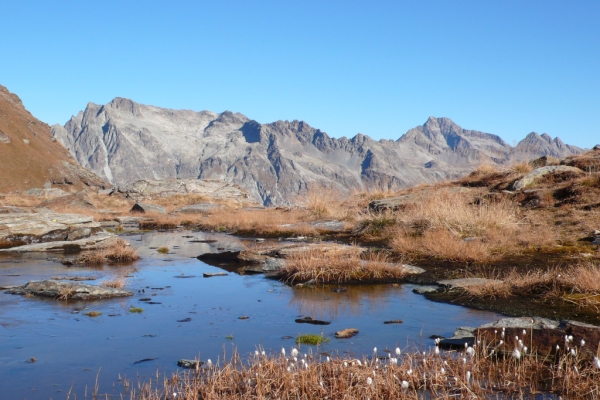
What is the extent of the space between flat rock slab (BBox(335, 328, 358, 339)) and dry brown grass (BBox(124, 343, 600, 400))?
1890 millimetres

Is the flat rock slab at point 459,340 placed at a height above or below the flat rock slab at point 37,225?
below

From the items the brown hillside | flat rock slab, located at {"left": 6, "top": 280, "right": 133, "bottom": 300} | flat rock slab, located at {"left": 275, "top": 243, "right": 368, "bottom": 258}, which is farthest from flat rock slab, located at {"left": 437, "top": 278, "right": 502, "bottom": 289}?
the brown hillside

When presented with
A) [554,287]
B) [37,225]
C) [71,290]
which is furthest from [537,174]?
[37,225]

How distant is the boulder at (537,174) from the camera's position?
23625mm

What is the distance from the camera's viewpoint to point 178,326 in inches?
350

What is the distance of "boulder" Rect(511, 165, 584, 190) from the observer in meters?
23.6

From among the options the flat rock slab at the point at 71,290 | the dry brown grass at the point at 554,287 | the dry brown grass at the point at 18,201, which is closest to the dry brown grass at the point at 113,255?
the flat rock slab at the point at 71,290

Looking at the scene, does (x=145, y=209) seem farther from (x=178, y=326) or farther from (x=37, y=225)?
(x=178, y=326)

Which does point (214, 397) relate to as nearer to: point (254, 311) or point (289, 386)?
point (289, 386)

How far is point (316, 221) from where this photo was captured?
28.3 metres

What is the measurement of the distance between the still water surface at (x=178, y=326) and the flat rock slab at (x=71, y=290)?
38 centimetres

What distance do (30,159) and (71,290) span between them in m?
104

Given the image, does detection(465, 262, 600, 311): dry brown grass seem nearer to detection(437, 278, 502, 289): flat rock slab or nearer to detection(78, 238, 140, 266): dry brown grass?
detection(437, 278, 502, 289): flat rock slab

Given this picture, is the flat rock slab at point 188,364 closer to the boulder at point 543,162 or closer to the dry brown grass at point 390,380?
the dry brown grass at point 390,380
